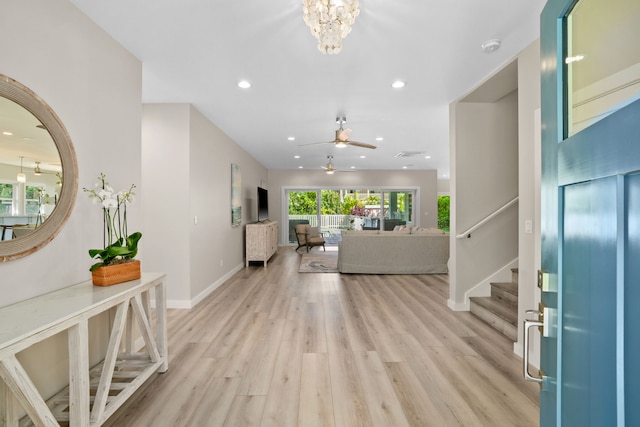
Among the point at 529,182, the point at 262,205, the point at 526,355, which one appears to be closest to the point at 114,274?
the point at 526,355

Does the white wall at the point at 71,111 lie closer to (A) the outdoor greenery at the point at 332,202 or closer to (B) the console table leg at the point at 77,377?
(B) the console table leg at the point at 77,377

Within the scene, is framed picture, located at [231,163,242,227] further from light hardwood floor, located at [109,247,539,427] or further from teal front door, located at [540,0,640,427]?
teal front door, located at [540,0,640,427]

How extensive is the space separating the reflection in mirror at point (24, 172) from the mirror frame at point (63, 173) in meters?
0.03

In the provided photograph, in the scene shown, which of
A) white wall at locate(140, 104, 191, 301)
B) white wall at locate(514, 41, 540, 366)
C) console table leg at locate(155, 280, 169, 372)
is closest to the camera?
console table leg at locate(155, 280, 169, 372)

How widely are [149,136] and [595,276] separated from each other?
4.24 metres

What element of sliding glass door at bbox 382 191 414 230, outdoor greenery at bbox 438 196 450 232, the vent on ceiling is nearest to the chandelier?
the vent on ceiling

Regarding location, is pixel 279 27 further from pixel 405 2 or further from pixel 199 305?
pixel 199 305

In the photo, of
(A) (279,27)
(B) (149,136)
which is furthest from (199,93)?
(A) (279,27)

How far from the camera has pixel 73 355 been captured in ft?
4.65

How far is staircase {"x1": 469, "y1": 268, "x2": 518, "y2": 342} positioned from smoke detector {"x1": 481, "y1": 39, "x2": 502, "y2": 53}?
237cm

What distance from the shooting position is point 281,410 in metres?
1.82

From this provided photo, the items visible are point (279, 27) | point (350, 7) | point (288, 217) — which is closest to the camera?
point (350, 7)

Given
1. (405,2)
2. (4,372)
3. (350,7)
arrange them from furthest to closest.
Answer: (405,2) → (350,7) → (4,372)

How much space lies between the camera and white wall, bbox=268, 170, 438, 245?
9.77m
